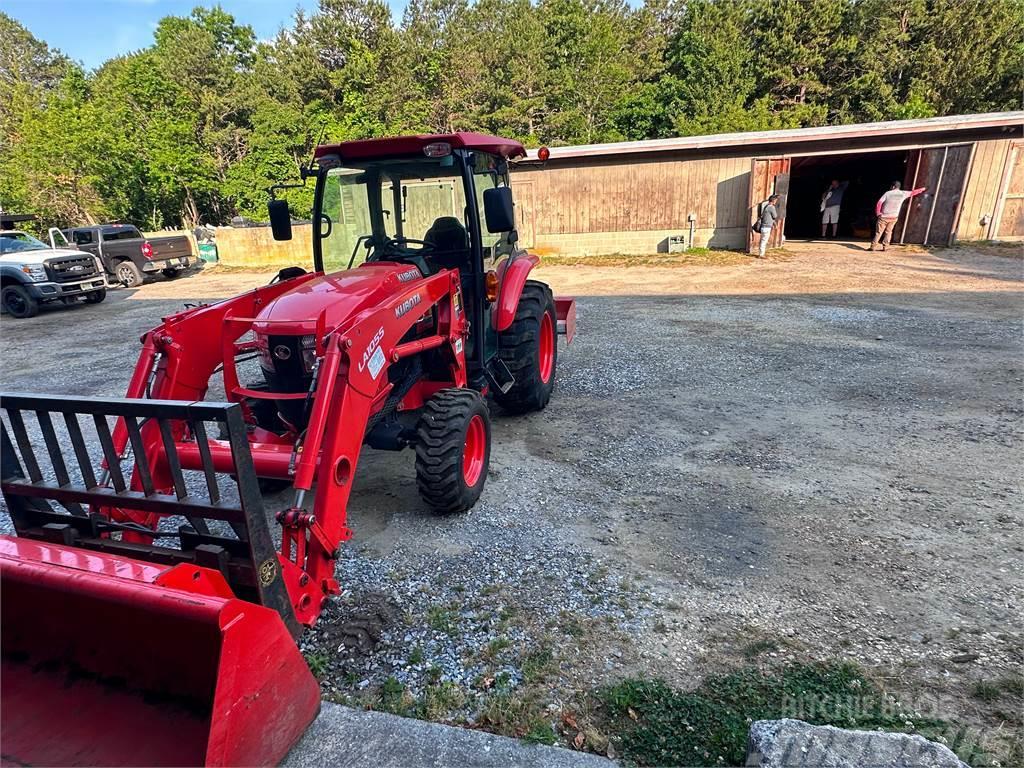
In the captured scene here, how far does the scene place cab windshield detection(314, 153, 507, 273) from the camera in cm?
418

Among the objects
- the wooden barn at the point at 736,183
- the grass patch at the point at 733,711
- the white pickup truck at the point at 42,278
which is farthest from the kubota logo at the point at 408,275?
the white pickup truck at the point at 42,278

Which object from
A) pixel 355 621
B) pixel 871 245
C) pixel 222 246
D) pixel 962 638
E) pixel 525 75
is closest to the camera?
pixel 962 638

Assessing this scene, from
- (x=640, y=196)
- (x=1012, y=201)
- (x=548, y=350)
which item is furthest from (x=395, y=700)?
(x=1012, y=201)

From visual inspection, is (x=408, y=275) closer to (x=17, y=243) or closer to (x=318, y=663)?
(x=318, y=663)

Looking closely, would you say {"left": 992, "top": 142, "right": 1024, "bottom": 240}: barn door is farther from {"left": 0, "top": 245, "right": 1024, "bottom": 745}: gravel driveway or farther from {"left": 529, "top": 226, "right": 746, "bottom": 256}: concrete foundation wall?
{"left": 0, "top": 245, "right": 1024, "bottom": 745}: gravel driveway

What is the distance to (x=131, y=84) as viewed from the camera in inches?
863

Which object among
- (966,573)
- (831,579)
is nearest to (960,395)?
(966,573)

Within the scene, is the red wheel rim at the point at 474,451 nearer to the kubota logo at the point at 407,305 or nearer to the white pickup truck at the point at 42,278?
the kubota logo at the point at 407,305

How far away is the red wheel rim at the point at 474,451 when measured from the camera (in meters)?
3.78

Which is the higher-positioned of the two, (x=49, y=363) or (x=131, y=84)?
(x=131, y=84)

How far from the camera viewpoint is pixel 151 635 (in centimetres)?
197

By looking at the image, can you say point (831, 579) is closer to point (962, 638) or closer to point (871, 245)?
point (962, 638)

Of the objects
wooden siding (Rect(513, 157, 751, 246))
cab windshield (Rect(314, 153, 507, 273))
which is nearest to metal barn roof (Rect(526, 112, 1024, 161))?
wooden siding (Rect(513, 157, 751, 246))

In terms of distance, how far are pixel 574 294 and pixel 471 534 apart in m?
8.62
